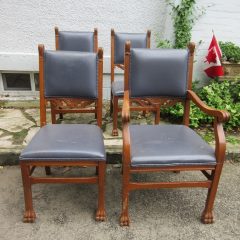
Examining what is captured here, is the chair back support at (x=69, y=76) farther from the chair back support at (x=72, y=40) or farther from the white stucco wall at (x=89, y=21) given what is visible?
the white stucco wall at (x=89, y=21)

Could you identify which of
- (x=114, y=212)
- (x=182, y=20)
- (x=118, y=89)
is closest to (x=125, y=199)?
(x=114, y=212)

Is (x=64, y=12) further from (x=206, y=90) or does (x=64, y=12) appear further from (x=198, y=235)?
(x=198, y=235)

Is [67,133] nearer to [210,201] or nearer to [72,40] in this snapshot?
[210,201]

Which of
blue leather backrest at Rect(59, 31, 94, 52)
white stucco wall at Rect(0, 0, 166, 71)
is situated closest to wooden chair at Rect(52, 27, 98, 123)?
blue leather backrest at Rect(59, 31, 94, 52)

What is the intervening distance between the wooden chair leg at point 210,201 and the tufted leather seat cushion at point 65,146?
2.63ft

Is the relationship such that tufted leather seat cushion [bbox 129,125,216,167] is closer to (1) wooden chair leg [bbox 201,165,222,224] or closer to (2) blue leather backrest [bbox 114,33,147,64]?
(1) wooden chair leg [bbox 201,165,222,224]

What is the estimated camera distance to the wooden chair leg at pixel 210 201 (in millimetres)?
1937

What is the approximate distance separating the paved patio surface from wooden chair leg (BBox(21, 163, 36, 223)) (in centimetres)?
5

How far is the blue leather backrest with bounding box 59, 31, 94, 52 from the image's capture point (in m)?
3.38

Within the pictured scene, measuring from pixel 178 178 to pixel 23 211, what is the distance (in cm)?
143

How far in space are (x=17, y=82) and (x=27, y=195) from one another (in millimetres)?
2652

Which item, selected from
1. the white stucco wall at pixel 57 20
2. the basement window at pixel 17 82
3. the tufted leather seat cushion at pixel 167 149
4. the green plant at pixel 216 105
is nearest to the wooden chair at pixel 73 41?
the white stucco wall at pixel 57 20

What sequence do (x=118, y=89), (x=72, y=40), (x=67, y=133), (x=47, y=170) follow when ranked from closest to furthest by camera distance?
(x=67, y=133), (x=47, y=170), (x=118, y=89), (x=72, y=40)

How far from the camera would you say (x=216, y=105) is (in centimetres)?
358
